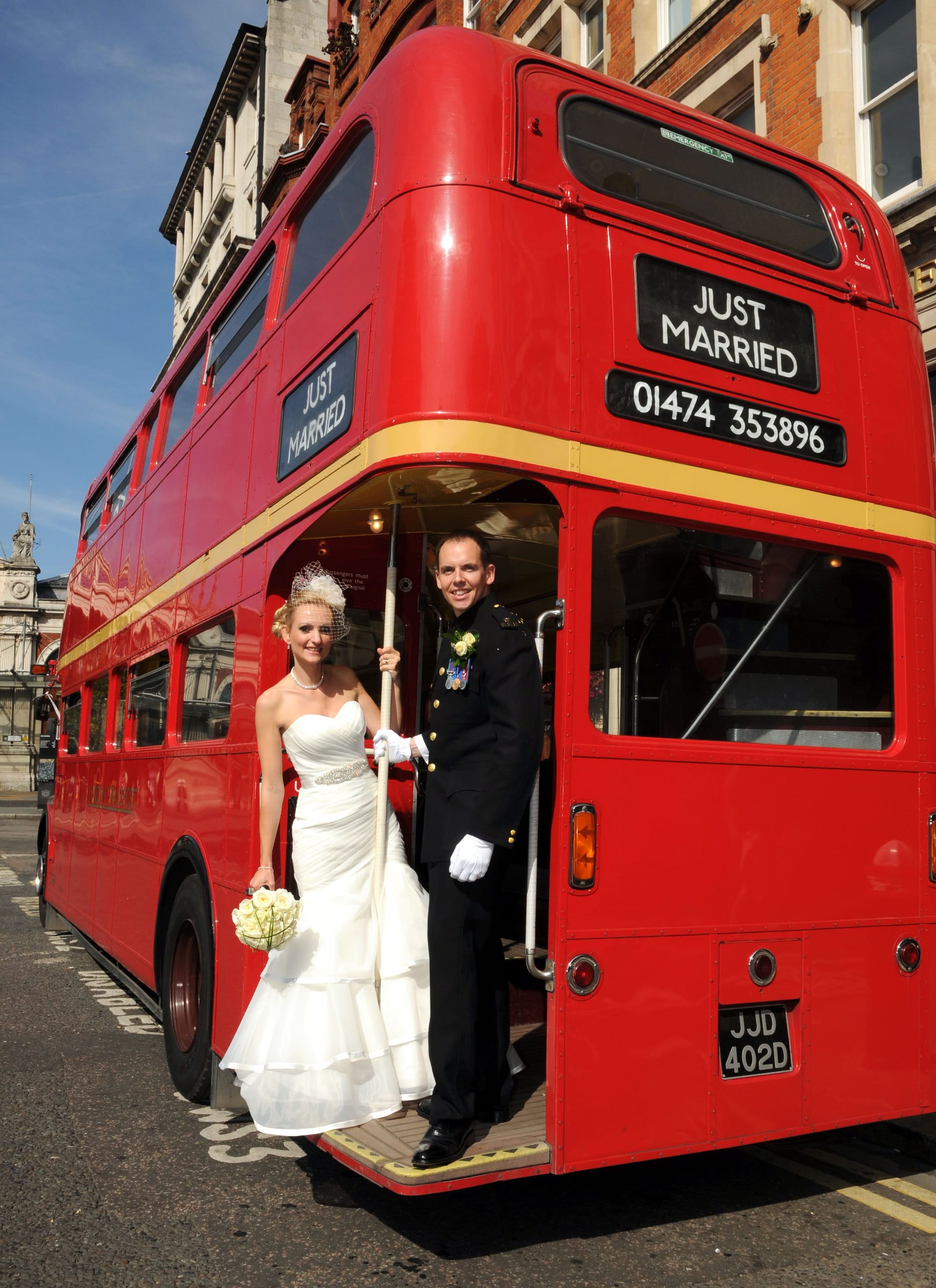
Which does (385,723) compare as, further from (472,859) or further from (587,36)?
(587,36)

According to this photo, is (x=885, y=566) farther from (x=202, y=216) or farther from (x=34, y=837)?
→ (x=202, y=216)

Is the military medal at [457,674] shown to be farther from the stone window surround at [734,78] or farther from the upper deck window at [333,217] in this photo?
the stone window surround at [734,78]

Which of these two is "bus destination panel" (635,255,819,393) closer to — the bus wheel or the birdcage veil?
the birdcage veil

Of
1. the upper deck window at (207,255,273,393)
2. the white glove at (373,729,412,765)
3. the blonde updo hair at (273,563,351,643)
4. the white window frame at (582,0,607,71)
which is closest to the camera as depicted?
the white glove at (373,729,412,765)

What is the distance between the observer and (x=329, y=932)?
13.7ft

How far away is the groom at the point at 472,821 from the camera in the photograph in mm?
3549

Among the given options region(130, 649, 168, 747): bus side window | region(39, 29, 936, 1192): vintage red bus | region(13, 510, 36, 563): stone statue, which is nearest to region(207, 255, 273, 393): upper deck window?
region(39, 29, 936, 1192): vintage red bus

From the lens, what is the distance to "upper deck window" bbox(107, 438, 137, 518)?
28.7 ft

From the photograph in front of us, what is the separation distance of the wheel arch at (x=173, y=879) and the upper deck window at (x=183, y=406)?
2686 millimetres

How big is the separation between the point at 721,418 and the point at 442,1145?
269cm

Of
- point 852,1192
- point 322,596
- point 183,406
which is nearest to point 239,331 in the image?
point 183,406

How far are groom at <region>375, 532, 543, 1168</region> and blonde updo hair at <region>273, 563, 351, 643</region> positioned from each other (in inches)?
27.8

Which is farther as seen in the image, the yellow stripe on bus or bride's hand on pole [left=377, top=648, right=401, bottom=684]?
bride's hand on pole [left=377, top=648, right=401, bottom=684]

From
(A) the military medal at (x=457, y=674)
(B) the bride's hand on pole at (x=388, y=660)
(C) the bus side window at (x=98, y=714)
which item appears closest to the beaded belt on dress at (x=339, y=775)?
(B) the bride's hand on pole at (x=388, y=660)
